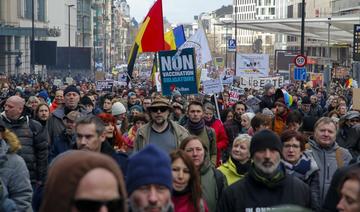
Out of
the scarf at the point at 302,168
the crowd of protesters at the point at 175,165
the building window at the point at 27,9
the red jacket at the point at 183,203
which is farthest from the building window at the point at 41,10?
the red jacket at the point at 183,203

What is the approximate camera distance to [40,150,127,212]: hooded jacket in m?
2.85

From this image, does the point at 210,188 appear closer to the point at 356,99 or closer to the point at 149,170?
the point at 149,170

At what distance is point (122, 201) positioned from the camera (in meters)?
2.93

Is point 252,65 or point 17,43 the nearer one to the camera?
point 252,65

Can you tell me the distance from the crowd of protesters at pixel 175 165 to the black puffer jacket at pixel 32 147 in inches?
0.4

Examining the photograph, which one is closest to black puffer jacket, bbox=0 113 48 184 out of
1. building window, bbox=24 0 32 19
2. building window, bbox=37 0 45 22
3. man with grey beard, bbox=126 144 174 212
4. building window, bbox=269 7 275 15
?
man with grey beard, bbox=126 144 174 212

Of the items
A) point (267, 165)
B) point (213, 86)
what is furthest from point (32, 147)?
point (213, 86)

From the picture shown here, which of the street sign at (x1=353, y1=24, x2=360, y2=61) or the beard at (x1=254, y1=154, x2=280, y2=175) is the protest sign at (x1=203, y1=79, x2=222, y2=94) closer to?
the street sign at (x1=353, y1=24, x2=360, y2=61)

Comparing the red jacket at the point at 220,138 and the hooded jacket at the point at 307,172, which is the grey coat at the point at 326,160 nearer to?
the hooded jacket at the point at 307,172

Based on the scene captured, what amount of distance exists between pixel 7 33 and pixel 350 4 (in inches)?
1678

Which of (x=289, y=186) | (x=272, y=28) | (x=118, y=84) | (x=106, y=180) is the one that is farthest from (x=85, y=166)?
(x=272, y=28)

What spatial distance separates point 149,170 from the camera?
389 cm

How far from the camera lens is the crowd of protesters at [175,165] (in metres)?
2.92

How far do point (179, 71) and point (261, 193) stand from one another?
934 cm
